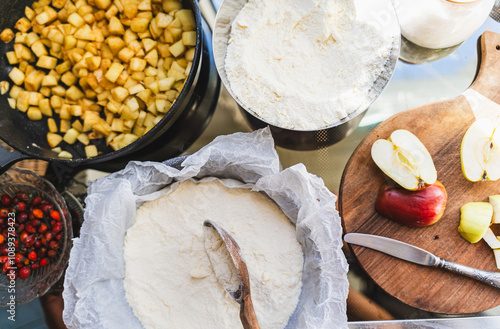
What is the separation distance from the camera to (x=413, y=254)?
3.49 feet

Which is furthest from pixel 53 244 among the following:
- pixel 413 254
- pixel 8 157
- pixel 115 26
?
pixel 413 254

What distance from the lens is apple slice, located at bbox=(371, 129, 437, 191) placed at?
105cm

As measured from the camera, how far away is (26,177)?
115 cm

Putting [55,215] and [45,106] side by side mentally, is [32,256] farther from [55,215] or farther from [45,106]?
[45,106]

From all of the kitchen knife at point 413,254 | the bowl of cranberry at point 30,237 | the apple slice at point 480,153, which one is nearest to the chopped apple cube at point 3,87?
the bowl of cranberry at point 30,237

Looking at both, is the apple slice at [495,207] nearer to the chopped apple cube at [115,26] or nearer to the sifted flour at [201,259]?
the sifted flour at [201,259]

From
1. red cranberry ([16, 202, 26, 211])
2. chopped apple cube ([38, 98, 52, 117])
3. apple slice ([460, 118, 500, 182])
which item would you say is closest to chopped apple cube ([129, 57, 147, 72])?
chopped apple cube ([38, 98, 52, 117])

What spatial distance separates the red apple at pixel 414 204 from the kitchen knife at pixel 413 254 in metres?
0.07

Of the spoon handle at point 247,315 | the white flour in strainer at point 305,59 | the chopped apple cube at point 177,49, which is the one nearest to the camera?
the spoon handle at point 247,315

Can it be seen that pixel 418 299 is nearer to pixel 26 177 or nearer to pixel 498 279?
pixel 498 279

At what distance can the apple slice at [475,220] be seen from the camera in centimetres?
105

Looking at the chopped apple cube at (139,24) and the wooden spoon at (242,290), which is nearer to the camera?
the wooden spoon at (242,290)

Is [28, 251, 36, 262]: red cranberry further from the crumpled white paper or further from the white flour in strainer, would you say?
the white flour in strainer

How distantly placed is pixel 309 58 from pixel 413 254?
0.57 metres
